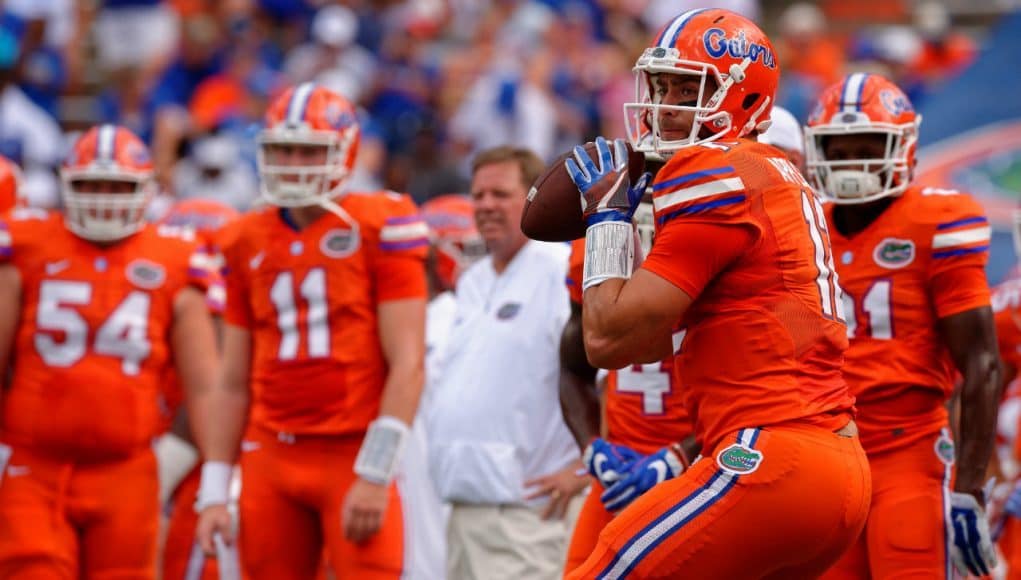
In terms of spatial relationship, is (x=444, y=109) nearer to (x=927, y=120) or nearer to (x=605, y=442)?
(x=927, y=120)

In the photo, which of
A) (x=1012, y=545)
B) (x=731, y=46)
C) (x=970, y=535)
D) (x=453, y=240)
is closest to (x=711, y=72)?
(x=731, y=46)

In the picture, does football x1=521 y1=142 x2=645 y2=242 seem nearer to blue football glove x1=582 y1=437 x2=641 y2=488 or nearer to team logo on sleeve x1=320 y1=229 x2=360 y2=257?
blue football glove x1=582 y1=437 x2=641 y2=488

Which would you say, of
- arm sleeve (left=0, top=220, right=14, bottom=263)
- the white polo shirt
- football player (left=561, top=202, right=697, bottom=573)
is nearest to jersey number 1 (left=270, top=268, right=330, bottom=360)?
the white polo shirt

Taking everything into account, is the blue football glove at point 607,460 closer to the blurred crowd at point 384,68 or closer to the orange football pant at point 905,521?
the orange football pant at point 905,521

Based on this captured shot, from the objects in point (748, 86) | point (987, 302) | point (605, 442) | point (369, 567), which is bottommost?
point (369, 567)

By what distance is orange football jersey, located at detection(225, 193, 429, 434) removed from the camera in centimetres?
488

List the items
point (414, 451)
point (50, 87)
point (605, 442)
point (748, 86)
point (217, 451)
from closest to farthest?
1. point (748, 86)
2. point (605, 442)
3. point (217, 451)
4. point (414, 451)
5. point (50, 87)

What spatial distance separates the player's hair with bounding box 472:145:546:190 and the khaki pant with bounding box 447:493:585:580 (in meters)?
1.18

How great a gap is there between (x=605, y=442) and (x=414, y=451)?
156 cm

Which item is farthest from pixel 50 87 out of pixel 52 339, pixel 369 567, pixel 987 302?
pixel 987 302

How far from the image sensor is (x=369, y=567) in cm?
473

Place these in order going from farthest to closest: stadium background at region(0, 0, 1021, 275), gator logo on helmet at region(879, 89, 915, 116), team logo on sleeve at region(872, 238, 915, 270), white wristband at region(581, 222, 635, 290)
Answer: stadium background at region(0, 0, 1021, 275), gator logo on helmet at region(879, 89, 915, 116), team logo on sleeve at region(872, 238, 915, 270), white wristband at region(581, 222, 635, 290)

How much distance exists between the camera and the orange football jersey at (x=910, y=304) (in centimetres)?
434

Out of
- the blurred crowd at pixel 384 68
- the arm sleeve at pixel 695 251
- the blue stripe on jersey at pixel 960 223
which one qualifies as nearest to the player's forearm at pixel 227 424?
the arm sleeve at pixel 695 251
